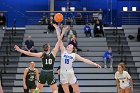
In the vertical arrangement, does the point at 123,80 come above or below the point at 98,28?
below

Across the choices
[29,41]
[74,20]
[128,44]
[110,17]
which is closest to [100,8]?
[110,17]

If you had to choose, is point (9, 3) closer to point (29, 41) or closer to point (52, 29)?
point (52, 29)

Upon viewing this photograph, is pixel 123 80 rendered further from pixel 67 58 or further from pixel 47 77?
pixel 47 77

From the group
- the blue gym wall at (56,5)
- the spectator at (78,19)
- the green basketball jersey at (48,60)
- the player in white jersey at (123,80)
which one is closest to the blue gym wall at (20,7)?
the blue gym wall at (56,5)

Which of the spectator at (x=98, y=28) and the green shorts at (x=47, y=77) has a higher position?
the spectator at (x=98, y=28)

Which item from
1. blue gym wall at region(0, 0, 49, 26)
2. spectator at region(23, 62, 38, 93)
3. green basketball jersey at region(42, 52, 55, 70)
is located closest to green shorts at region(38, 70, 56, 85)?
green basketball jersey at region(42, 52, 55, 70)

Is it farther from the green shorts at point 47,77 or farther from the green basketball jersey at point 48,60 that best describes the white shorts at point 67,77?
the green basketball jersey at point 48,60

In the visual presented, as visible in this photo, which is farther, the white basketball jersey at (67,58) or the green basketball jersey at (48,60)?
the white basketball jersey at (67,58)

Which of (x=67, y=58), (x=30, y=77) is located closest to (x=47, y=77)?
(x=67, y=58)

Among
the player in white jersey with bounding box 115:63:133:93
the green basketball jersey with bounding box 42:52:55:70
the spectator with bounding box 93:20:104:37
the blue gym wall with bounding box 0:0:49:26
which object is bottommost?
the player in white jersey with bounding box 115:63:133:93

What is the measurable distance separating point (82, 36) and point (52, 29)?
203 centimetres

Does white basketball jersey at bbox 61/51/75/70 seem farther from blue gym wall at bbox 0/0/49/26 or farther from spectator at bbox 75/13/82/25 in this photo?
blue gym wall at bbox 0/0/49/26

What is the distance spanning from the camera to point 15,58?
853 inches

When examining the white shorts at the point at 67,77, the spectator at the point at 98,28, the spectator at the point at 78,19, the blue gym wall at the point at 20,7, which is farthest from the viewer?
the blue gym wall at the point at 20,7
